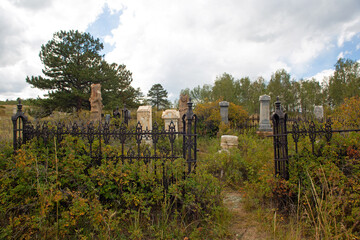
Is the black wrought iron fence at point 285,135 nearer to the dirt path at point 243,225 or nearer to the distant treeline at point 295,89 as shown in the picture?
the dirt path at point 243,225

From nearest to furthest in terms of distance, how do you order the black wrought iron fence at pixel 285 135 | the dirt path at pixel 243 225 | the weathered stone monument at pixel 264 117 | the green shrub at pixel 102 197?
the green shrub at pixel 102 197 → the dirt path at pixel 243 225 → the black wrought iron fence at pixel 285 135 → the weathered stone monument at pixel 264 117

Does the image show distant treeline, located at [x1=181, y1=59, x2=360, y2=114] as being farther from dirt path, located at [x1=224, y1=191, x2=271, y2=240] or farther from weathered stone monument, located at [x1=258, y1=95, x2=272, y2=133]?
dirt path, located at [x1=224, y1=191, x2=271, y2=240]

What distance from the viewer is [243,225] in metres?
3.18

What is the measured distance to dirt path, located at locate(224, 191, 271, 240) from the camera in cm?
290

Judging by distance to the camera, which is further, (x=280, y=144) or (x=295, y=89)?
(x=295, y=89)

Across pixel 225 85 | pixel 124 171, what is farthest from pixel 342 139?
pixel 225 85

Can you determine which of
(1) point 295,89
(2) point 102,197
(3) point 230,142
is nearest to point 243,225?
(2) point 102,197

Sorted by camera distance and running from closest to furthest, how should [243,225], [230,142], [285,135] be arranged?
[243,225] < [285,135] < [230,142]

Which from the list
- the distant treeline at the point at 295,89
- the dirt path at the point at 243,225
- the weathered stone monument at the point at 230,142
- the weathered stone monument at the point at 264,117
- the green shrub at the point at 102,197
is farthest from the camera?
the distant treeline at the point at 295,89

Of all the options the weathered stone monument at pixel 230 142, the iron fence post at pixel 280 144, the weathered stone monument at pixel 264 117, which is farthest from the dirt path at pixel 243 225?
the weathered stone monument at pixel 264 117

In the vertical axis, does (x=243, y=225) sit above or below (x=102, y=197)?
below

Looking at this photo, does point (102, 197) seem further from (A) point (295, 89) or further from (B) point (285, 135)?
(A) point (295, 89)

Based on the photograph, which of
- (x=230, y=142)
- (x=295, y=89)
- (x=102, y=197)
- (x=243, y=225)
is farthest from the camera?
(x=295, y=89)

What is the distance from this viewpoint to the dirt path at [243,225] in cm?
290
